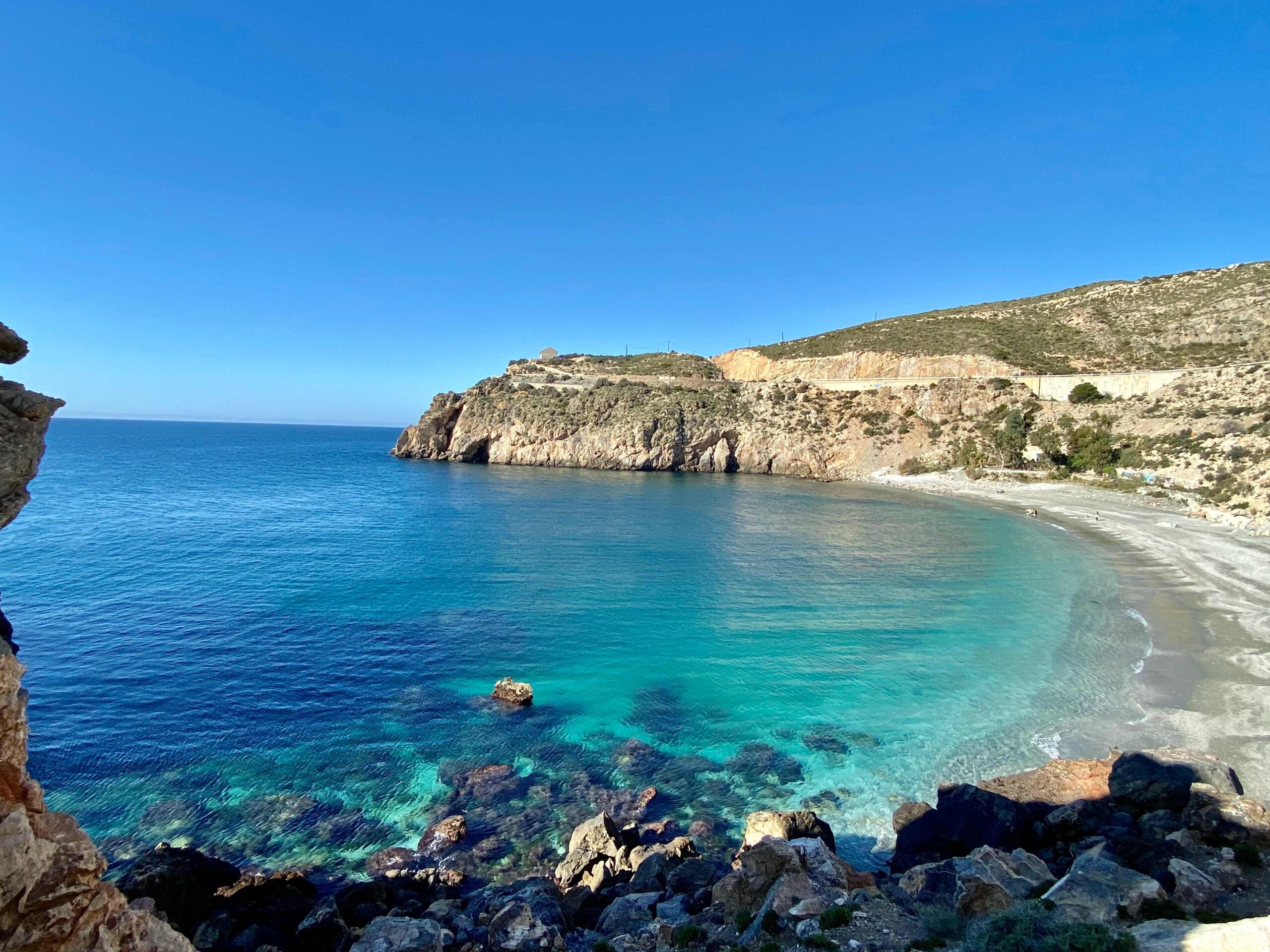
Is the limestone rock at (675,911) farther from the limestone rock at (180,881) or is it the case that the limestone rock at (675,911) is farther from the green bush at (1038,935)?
the limestone rock at (180,881)

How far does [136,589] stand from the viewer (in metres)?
27.0

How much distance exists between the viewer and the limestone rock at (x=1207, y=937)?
5969 millimetres

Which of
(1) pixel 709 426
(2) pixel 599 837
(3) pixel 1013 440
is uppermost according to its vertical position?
(1) pixel 709 426

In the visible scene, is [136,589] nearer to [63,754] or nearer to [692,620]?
[63,754]

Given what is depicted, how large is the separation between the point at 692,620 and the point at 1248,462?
49.0 m

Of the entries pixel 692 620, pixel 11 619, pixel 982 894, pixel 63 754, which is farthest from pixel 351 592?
pixel 982 894

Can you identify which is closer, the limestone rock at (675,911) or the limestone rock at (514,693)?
the limestone rock at (675,911)

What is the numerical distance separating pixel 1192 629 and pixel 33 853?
31306mm

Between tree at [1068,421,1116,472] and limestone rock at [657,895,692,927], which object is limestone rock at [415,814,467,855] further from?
tree at [1068,421,1116,472]

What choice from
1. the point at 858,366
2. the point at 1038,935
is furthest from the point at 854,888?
the point at 858,366

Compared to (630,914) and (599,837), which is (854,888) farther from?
(599,837)

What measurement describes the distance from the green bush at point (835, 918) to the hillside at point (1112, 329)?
85323 mm

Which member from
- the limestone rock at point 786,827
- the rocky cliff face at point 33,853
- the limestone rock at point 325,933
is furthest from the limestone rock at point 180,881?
the limestone rock at point 786,827

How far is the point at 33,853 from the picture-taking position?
5.42 m
